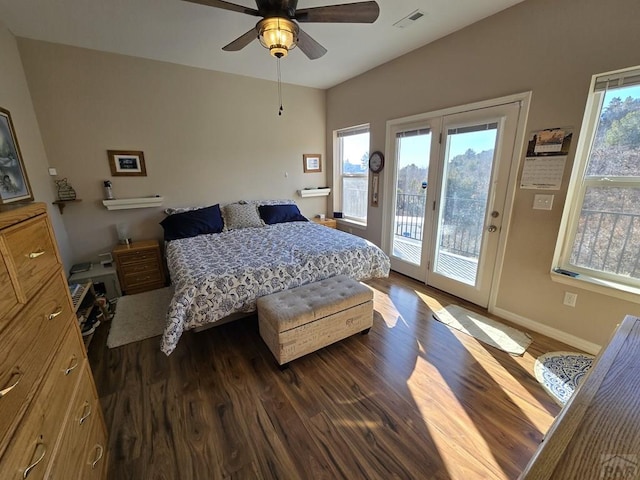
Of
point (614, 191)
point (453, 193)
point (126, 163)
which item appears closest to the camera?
point (614, 191)

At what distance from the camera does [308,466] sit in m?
1.35

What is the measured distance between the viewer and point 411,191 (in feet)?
11.2

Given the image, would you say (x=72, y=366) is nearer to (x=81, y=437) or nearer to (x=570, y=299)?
(x=81, y=437)

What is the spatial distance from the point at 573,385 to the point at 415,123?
9.13 feet

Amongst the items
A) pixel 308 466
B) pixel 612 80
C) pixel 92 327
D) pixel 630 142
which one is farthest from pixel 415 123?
pixel 92 327

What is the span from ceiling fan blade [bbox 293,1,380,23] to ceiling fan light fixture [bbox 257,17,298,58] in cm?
11

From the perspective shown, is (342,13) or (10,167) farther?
(10,167)

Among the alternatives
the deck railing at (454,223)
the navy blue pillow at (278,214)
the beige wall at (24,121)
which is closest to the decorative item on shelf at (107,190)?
the beige wall at (24,121)

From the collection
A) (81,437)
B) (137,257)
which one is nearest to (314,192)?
(137,257)

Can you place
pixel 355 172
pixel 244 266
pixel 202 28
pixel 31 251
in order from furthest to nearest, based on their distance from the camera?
pixel 355 172
pixel 202 28
pixel 244 266
pixel 31 251

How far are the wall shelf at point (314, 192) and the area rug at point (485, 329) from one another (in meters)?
2.77

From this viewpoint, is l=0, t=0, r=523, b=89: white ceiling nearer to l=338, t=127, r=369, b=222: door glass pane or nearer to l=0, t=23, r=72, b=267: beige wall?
l=0, t=23, r=72, b=267: beige wall

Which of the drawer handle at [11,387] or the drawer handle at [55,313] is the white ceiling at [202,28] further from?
the drawer handle at [11,387]

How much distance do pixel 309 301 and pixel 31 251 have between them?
1.52m
